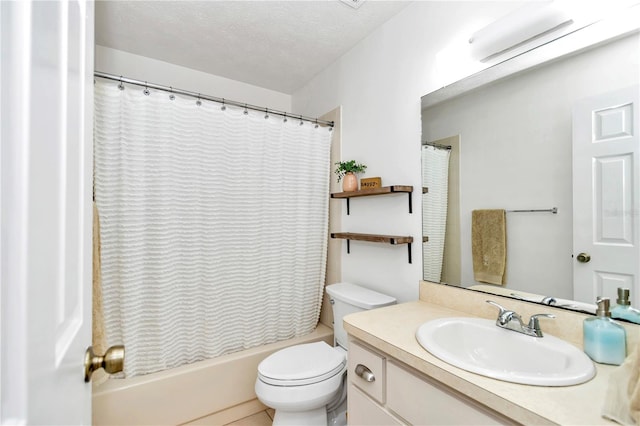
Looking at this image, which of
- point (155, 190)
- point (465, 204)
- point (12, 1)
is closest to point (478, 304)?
point (465, 204)

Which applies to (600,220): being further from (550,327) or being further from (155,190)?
(155,190)

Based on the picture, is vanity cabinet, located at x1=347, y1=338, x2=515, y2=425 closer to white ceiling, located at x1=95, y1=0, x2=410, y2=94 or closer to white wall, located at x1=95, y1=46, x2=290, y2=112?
white ceiling, located at x1=95, y1=0, x2=410, y2=94

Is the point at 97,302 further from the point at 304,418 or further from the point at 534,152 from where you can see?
the point at 534,152

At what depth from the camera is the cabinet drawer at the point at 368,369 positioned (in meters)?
1.03

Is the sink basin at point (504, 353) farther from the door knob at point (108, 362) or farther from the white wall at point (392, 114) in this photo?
the door knob at point (108, 362)

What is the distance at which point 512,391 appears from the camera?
713mm

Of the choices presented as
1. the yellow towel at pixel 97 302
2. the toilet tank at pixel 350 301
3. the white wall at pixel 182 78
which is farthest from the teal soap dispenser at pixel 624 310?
the white wall at pixel 182 78

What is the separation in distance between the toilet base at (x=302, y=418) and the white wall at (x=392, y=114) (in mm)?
732

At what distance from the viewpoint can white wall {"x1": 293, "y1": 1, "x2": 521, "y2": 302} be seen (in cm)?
148

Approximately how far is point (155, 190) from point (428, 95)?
157 cm

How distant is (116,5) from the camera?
163 cm

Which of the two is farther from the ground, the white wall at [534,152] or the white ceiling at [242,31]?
the white ceiling at [242,31]

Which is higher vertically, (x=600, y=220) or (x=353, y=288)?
(x=600, y=220)

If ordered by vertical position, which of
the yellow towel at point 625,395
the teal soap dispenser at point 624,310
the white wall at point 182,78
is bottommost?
the yellow towel at point 625,395
